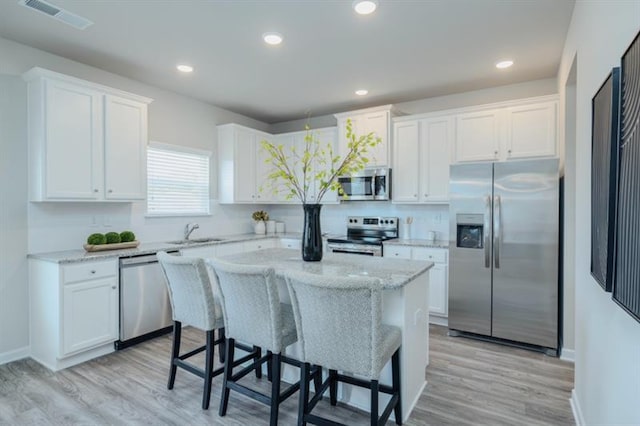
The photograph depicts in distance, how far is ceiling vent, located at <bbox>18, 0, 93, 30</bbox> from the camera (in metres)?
2.49

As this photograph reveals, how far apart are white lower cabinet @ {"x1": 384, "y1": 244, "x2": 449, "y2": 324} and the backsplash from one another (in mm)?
621

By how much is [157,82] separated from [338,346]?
3.81 m

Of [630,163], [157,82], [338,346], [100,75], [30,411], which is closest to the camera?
[630,163]

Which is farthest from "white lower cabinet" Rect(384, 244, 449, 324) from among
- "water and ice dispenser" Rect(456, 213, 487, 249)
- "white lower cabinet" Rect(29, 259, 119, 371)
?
"white lower cabinet" Rect(29, 259, 119, 371)

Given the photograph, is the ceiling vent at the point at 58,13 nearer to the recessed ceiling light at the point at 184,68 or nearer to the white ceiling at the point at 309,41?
the white ceiling at the point at 309,41

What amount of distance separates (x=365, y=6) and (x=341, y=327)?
7.37 ft

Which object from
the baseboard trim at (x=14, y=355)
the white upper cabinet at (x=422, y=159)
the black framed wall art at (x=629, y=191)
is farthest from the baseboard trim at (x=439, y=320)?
the baseboard trim at (x=14, y=355)

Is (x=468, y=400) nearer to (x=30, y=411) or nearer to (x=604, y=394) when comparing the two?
(x=604, y=394)

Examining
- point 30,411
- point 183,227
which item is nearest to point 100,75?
point 183,227

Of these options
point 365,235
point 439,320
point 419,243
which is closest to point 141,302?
point 365,235

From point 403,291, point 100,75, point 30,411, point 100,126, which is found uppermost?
point 100,75

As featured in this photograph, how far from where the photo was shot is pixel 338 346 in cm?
182

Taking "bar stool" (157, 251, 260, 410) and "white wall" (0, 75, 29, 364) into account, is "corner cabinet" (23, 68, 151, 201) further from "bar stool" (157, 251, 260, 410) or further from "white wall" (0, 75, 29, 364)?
"bar stool" (157, 251, 260, 410)

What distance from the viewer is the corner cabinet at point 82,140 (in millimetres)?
3055
